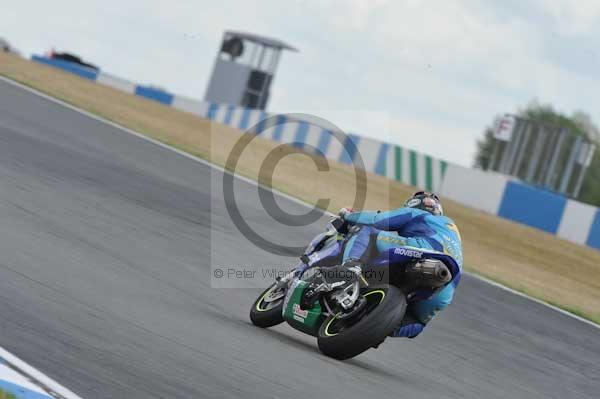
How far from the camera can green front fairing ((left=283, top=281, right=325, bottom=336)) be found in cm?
879

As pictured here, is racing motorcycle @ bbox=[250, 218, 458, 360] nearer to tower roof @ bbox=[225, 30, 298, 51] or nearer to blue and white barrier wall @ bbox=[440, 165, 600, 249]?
blue and white barrier wall @ bbox=[440, 165, 600, 249]

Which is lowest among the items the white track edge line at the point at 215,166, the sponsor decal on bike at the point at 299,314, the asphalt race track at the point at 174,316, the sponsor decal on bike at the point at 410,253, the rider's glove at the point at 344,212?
the white track edge line at the point at 215,166

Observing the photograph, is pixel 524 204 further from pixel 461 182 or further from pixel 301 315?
pixel 301 315

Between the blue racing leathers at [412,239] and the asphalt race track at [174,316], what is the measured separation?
0.48 meters

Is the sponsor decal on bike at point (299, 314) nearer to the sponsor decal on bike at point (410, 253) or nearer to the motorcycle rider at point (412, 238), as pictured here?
the motorcycle rider at point (412, 238)

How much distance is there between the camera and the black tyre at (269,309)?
930 centimetres

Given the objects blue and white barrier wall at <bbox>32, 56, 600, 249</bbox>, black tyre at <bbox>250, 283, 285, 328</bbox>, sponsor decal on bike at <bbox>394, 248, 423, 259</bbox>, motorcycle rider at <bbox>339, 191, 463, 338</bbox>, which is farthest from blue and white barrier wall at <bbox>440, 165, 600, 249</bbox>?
sponsor decal on bike at <bbox>394, 248, 423, 259</bbox>

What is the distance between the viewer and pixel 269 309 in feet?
30.9

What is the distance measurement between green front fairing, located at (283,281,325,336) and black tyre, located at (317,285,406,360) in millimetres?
103

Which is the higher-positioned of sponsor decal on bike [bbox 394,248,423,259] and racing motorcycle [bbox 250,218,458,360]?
sponsor decal on bike [bbox 394,248,423,259]

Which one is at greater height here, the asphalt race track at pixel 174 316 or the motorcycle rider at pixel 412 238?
the motorcycle rider at pixel 412 238

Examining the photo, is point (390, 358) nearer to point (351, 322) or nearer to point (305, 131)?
point (351, 322)

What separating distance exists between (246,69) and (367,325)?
40138mm

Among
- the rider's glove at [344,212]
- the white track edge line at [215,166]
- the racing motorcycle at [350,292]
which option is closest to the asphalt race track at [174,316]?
the racing motorcycle at [350,292]
